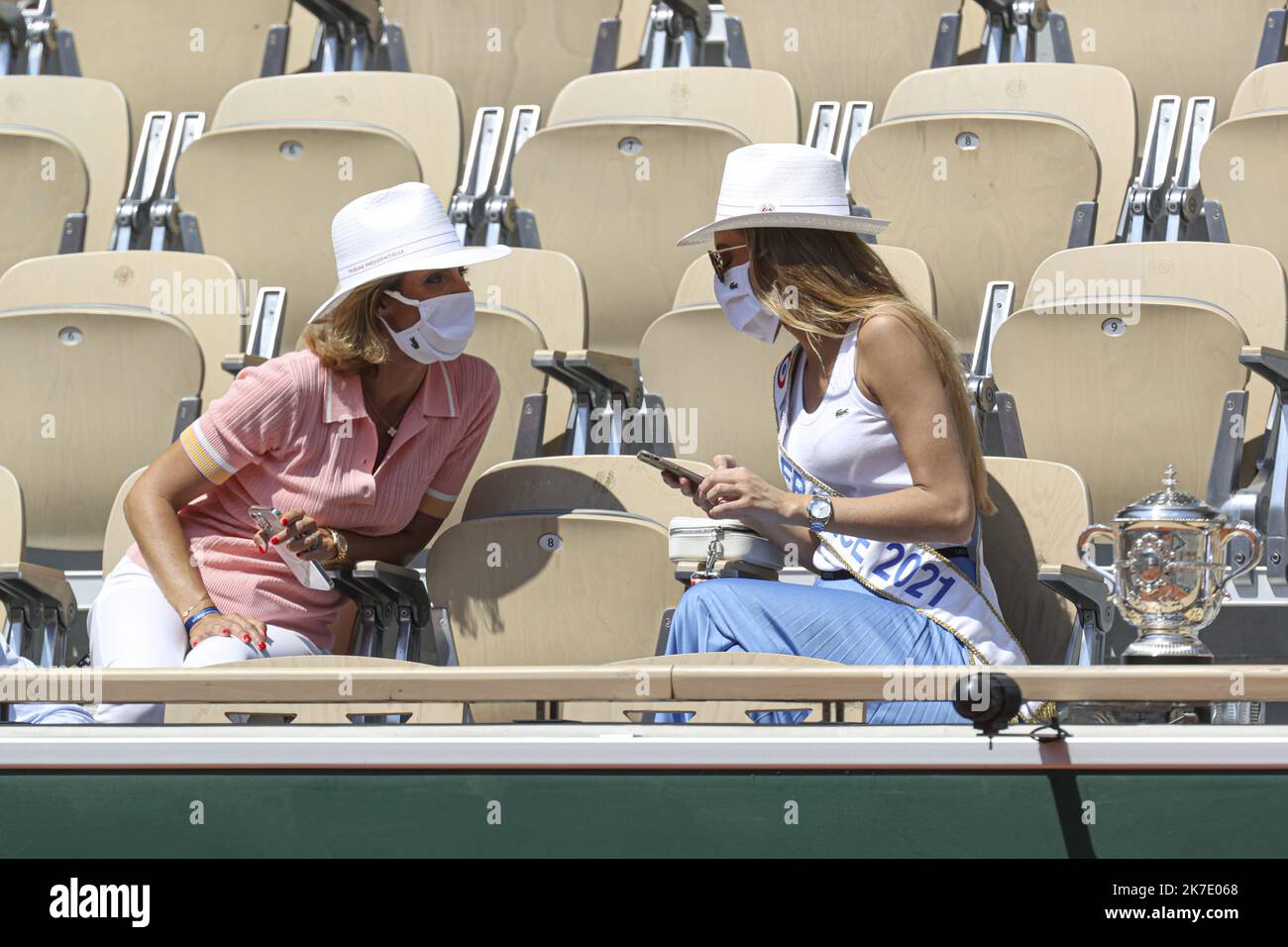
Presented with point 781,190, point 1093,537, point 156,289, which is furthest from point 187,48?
point 1093,537

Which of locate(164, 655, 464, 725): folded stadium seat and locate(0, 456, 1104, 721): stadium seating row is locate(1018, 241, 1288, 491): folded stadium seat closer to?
locate(0, 456, 1104, 721): stadium seating row

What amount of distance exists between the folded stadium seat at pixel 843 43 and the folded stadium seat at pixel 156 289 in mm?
1353

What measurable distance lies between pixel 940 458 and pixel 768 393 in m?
0.73

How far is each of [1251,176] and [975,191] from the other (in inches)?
18.6

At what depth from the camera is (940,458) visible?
2.03 m

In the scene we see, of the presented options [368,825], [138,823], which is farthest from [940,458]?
[138,823]

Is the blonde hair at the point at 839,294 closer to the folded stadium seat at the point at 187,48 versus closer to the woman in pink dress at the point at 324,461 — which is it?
the woman in pink dress at the point at 324,461

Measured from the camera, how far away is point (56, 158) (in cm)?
342

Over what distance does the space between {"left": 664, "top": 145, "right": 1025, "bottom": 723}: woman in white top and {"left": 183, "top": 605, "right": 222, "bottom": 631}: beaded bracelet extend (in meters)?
0.59

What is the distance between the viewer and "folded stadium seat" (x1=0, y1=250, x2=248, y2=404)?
3055 millimetres

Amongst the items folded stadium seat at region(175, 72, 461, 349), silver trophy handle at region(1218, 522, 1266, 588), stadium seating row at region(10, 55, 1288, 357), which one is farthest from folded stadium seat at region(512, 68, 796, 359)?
silver trophy handle at region(1218, 522, 1266, 588)

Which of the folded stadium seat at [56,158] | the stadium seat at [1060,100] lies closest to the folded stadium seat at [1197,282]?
the stadium seat at [1060,100]

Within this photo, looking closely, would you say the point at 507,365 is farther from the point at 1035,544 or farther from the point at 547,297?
the point at 1035,544
